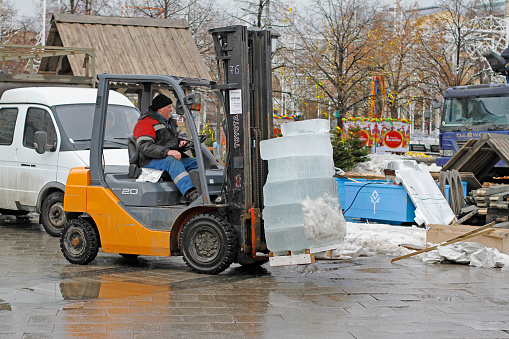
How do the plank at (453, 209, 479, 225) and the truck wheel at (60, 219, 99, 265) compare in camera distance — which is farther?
the plank at (453, 209, 479, 225)

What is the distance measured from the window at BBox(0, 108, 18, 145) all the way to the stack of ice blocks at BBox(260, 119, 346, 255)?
727 cm

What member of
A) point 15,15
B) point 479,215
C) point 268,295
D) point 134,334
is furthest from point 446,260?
point 15,15

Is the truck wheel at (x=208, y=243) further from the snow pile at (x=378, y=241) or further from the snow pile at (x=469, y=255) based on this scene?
the snow pile at (x=469, y=255)

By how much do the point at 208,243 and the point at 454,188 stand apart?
250 inches

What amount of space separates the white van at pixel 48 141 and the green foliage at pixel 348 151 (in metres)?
12.6

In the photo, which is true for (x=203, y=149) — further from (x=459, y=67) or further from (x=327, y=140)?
(x=459, y=67)

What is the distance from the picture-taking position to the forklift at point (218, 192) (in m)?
7.93

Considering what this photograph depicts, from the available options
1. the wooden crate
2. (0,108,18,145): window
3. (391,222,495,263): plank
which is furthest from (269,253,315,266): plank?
(0,108,18,145): window

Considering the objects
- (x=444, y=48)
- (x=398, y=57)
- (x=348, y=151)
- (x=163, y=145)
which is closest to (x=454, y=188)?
(x=163, y=145)

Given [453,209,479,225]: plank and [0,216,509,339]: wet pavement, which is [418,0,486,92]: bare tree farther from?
[0,216,509,339]: wet pavement

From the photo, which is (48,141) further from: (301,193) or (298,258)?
(298,258)

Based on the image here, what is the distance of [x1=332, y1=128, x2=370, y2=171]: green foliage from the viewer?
24453 mm

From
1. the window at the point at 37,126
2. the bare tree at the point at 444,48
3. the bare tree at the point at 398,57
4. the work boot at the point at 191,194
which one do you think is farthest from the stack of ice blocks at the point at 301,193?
the bare tree at the point at 398,57

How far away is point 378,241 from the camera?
10.2m
